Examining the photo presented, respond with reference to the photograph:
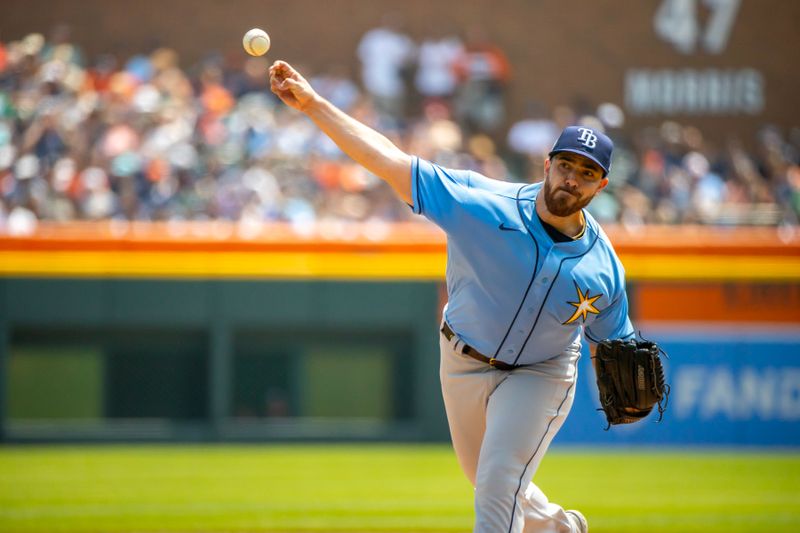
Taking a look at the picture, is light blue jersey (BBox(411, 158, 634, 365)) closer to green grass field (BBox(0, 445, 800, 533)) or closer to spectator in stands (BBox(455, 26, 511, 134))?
green grass field (BBox(0, 445, 800, 533))

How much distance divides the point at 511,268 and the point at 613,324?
0.57 m

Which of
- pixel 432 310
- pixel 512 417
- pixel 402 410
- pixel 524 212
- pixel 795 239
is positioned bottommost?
pixel 402 410

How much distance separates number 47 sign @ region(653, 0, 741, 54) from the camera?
1609 cm

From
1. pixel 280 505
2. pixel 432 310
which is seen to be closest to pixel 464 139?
pixel 432 310

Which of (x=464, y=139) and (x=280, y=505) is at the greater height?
(x=464, y=139)

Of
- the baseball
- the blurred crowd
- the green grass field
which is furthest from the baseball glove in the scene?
the blurred crowd

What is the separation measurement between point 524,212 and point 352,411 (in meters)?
7.08

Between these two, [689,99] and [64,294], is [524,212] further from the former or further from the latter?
[689,99]

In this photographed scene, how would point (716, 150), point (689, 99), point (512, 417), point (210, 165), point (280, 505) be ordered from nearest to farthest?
1. point (512, 417)
2. point (280, 505)
3. point (210, 165)
4. point (716, 150)
5. point (689, 99)

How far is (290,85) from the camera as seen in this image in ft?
13.8

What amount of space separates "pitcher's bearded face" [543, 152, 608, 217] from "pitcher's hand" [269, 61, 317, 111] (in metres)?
0.92

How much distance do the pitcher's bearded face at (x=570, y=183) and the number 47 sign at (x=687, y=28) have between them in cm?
1230

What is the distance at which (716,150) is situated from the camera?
49.2 feet

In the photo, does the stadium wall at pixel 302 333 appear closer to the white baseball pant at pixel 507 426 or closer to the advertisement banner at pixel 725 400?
the advertisement banner at pixel 725 400
